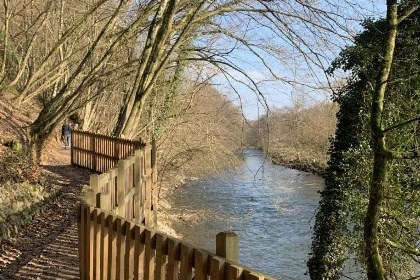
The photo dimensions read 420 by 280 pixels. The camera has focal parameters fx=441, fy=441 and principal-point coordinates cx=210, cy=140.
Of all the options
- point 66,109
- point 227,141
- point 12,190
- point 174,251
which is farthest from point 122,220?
point 227,141

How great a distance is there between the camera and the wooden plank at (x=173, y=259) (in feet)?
10.00

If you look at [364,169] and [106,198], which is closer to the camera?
[106,198]

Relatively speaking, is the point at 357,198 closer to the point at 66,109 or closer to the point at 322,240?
the point at 322,240

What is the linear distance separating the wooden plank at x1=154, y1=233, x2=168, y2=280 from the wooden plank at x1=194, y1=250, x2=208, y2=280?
43 cm

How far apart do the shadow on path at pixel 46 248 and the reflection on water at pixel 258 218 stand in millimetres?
5770

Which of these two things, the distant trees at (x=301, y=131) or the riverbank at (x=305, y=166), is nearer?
the distant trees at (x=301, y=131)

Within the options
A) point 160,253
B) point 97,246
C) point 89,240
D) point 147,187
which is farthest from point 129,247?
Result: point 147,187

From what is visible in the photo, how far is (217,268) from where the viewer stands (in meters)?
2.61

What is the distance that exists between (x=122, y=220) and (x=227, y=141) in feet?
67.7

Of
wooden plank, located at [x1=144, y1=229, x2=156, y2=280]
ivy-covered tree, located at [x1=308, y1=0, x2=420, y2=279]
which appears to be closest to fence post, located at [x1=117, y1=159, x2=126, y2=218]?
wooden plank, located at [x1=144, y1=229, x2=156, y2=280]

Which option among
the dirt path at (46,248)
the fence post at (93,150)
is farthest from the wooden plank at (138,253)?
the fence post at (93,150)

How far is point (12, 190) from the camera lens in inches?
331

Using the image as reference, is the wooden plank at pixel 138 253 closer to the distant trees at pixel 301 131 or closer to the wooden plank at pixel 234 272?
Result: the wooden plank at pixel 234 272

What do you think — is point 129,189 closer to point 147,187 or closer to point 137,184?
point 137,184
